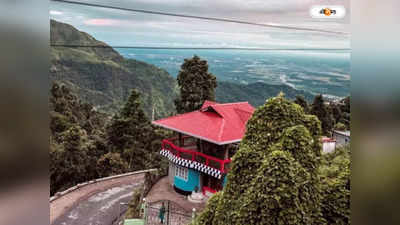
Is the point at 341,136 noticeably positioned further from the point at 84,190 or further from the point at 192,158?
the point at 84,190

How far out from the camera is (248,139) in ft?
4.63

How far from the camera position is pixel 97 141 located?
18.0 feet

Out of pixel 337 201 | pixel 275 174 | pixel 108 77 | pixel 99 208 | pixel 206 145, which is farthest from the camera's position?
pixel 108 77

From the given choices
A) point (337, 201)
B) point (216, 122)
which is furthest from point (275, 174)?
point (216, 122)

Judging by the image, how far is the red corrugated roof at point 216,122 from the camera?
398 centimetres

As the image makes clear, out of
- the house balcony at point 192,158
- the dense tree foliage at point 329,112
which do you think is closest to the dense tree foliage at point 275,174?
the house balcony at point 192,158

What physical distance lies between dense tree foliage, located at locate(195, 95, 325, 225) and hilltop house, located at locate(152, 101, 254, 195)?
2.43 meters

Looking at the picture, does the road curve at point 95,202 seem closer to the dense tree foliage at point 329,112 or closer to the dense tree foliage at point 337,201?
the dense tree foliage at point 329,112

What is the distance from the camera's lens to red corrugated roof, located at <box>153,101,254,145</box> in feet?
13.1

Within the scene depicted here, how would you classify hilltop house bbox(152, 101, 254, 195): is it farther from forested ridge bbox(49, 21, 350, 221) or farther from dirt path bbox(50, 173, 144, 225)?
dirt path bbox(50, 173, 144, 225)

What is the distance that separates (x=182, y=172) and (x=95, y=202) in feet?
4.70

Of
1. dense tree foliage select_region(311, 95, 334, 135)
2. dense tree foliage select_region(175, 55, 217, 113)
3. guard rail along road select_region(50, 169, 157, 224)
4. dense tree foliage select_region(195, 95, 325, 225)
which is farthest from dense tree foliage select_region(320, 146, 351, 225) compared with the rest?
guard rail along road select_region(50, 169, 157, 224)

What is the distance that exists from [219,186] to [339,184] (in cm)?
298
